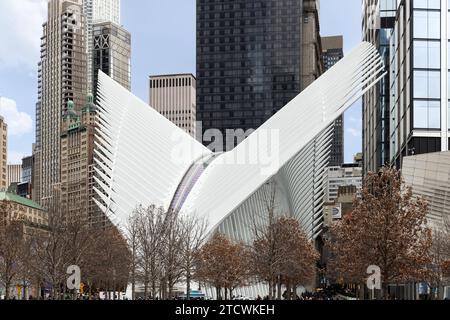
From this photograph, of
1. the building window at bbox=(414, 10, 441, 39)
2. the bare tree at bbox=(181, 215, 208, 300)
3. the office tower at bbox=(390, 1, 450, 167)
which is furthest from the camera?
the building window at bbox=(414, 10, 441, 39)

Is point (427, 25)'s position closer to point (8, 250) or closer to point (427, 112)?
point (427, 112)

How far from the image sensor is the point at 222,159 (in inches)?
3073

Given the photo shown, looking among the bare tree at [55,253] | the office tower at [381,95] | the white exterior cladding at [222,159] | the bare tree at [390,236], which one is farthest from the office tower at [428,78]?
the bare tree at [55,253]

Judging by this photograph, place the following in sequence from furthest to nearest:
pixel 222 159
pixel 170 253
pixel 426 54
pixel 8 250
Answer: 1. pixel 222 159
2. pixel 426 54
3. pixel 8 250
4. pixel 170 253

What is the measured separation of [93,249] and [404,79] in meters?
33.8

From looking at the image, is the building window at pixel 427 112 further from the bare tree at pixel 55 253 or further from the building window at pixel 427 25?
the bare tree at pixel 55 253

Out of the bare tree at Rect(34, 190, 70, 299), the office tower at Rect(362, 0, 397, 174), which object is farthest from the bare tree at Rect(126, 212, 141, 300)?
the office tower at Rect(362, 0, 397, 174)

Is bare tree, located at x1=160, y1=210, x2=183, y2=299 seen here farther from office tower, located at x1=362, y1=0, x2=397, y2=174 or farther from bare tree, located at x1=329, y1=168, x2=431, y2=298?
office tower, located at x1=362, y1=0, x2=397, y2=174

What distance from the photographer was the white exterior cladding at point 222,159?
65.2 m

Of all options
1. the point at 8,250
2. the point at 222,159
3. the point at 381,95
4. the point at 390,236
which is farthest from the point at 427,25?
the point at 8,250

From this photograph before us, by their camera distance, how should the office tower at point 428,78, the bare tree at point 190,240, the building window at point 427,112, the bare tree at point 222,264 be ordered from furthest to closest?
the building window at point 427,112 → the office tower at point 428,78 → the bare tree at point 222,264 → the bare tree at point 190,240

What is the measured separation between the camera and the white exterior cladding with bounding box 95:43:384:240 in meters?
65.2

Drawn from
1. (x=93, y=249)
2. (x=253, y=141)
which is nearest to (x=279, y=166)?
(x=253, y=141)
